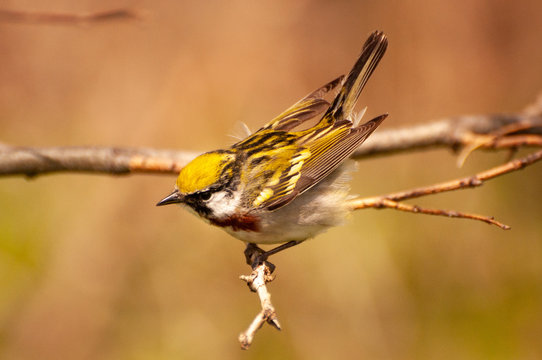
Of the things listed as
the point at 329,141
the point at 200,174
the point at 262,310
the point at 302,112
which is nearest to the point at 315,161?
the point at 329,141

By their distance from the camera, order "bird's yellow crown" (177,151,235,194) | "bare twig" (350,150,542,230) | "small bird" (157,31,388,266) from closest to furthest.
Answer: "bare twig" (350,150,542,230)
"bird's yellow crown" (177,151,235,194)
"small bird" (157,31,388,266)

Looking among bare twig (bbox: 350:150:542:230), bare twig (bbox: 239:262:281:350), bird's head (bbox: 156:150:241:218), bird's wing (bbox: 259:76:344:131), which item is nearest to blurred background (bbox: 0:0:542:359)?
bird's wing (bbox: 259:76:344:131)

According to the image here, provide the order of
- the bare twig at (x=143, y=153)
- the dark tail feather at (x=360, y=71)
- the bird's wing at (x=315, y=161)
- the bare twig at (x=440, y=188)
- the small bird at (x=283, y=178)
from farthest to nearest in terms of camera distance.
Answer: the dark tail feather at (x=360, y=71)
the bare twig at (x=143, y=153)
the bird's wing at (x=315, y=161)
the small bird at (x=283, y=178)
the bare twig at (x=440, y=188)

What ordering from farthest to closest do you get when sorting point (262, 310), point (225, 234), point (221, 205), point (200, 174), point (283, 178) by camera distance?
point (225, 234), point (283, 178), point (221, 205), point (200, 174), point (262, 310)

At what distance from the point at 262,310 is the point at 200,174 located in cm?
122

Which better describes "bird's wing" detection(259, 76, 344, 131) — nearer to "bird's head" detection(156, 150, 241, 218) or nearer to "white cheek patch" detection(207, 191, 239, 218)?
"bird's head" detection(156, 150, 241, 218)

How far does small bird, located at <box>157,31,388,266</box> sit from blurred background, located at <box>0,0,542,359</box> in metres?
0.76

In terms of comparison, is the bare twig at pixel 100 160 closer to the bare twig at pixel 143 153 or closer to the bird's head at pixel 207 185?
the bare twig at pixel 143 153

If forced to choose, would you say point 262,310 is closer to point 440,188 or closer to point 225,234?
point 440,188

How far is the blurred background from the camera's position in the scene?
5348mm

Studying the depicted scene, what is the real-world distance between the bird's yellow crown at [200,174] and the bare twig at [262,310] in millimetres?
618

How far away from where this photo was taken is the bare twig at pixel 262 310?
2.12 m

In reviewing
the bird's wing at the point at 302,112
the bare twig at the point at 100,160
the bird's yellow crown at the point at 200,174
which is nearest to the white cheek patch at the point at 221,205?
the bird's yellow crown at the point at 200,174

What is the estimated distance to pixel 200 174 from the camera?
133 inches
